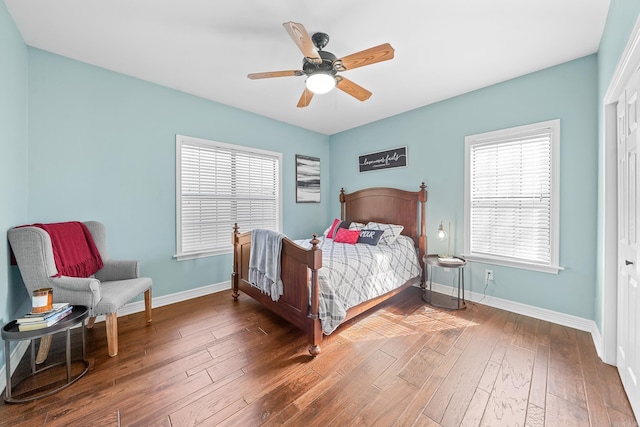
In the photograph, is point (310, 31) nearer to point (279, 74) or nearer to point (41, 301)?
point (279, 74)

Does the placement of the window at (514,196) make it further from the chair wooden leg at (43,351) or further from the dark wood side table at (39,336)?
the chair wooden leg at (43,351)

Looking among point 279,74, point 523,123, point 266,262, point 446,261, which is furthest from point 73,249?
point 523,123

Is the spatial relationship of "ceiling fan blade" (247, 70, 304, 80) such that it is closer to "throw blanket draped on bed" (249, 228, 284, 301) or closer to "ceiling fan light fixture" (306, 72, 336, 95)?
"ceiling fan light fixture" (306, 72, 336, 95)

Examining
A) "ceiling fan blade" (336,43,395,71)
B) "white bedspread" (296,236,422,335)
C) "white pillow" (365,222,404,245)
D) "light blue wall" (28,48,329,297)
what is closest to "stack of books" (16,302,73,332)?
"light blue wall" (28,48,329,297)

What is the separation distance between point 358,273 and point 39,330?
231 cm

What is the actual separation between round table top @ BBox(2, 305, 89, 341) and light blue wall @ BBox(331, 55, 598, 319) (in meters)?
3.68

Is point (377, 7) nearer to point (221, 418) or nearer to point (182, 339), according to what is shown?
point (221, 418)

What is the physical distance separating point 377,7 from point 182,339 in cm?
309

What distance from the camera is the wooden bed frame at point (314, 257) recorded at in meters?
2.12

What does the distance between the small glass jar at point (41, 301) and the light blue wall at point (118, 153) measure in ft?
3.49

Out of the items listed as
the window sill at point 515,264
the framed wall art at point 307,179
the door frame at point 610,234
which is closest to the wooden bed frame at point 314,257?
the framed wall art at point 307,179

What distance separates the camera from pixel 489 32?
2076 millimetres

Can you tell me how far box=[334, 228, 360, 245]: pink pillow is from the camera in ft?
11.8

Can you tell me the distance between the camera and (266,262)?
8.43 ft
